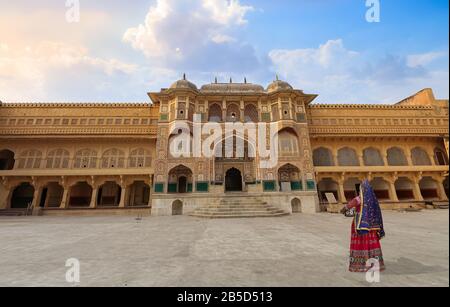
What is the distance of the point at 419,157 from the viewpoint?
20.2 meters

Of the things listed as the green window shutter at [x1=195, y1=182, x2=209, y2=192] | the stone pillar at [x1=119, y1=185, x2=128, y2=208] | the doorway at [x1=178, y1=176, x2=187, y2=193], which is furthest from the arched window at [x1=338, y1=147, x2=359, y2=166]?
the stone pillar at [x1=119, y1=185, x2=128, y2=208]

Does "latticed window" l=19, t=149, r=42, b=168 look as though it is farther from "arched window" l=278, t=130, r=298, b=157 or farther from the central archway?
"arched window" l=278, t=130, r=298, b=157

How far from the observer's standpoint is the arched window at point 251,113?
1908 cm

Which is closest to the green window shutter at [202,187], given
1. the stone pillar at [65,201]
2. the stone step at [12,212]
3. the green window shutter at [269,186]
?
the green window shutter at [269,186]

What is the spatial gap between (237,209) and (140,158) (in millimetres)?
11240

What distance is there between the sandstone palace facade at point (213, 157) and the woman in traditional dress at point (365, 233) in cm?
1137

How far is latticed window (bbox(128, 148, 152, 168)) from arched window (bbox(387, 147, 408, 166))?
2483cm

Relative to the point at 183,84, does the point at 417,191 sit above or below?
below

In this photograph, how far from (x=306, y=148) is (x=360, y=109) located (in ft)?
30.3

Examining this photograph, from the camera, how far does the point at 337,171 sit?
710 inches

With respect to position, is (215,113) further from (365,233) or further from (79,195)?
(365,233)

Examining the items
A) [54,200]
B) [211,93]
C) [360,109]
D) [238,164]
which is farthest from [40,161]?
[360,109]

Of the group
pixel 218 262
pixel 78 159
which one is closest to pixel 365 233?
pixel 218 262

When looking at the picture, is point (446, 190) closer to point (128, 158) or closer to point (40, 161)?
point (128, 158)
